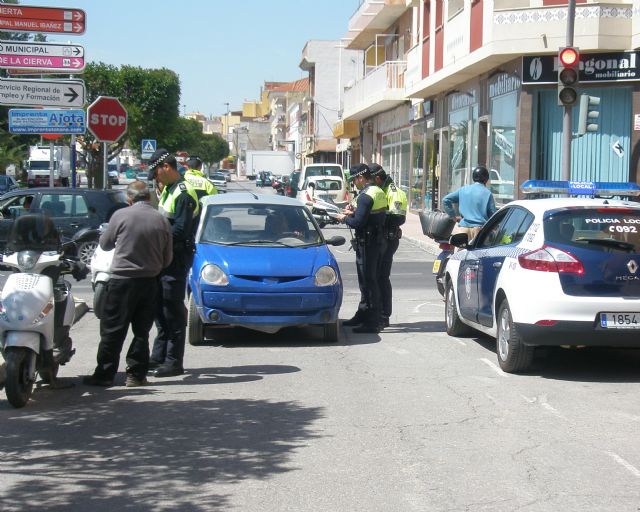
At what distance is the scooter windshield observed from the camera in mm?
7848

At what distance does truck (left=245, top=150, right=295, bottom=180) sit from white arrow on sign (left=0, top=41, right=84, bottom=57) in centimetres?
6664

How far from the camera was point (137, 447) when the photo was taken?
259 inches

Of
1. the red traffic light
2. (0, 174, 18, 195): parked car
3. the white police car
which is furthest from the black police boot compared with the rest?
(0, 174, 18, 195): parked car

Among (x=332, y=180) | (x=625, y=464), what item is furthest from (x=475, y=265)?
(x=332, y=180)

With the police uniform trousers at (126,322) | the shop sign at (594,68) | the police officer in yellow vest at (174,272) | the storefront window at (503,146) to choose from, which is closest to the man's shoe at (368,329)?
the police officer in yellow vest at (174,272)

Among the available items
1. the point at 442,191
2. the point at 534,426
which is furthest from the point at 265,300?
the point at 442,191

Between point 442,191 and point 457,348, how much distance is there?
2354cm

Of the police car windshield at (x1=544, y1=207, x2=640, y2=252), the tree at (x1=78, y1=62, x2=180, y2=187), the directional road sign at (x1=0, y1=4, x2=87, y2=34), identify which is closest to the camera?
the police car windshield at (x1=544, y1=207, x2=640, y2=252)

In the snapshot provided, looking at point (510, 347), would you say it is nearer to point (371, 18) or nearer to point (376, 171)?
point (376, 171)

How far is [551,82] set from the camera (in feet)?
75.0

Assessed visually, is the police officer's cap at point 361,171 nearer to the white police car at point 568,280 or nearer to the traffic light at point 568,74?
the white police car at point 568,280

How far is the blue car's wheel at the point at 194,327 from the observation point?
10625 mm

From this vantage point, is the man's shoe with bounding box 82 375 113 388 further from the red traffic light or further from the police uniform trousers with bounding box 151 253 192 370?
the red traffic light

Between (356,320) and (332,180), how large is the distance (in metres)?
25.2
